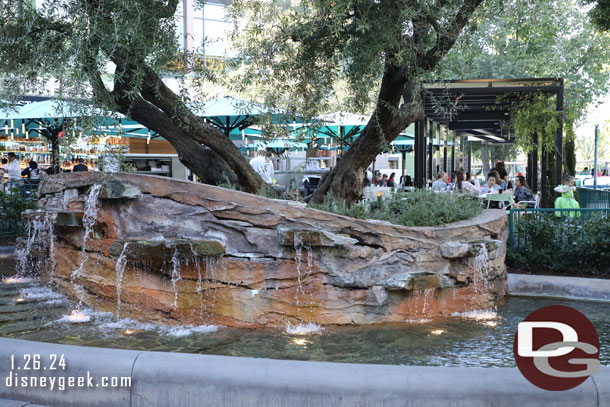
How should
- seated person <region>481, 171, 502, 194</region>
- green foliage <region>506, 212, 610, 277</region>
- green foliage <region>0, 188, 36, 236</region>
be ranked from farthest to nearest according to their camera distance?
1. seated person <region>481, 171, 502, 194</region>
2. green foliage <region>0, 188, 36, 236</region>
3. green foliage <region>506, 212, 610, 277</region>

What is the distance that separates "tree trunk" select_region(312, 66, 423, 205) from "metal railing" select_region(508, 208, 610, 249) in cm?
224

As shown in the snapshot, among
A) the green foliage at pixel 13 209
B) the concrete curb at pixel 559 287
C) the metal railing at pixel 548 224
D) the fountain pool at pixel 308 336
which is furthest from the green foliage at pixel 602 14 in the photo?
the green foliage at pixel 13 209

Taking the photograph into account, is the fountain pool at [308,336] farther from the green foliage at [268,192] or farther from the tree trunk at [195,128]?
the tree trunk at [195,128]

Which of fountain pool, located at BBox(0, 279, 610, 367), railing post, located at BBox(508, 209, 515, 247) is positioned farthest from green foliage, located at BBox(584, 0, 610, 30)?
fountain pool, located at BBox(0, 279, 610, 367)

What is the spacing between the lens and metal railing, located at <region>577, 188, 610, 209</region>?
12844 millimetres

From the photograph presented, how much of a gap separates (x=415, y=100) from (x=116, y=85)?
402 centimetres

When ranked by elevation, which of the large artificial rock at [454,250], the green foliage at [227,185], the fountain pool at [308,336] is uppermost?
the green foliage at [227,185]

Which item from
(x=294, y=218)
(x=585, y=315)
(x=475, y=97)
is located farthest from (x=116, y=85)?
(x=475, y=97)

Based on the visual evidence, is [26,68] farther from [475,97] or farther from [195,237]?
[475,97]

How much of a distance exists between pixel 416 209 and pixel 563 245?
9.10 ft

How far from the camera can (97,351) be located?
13.9ft

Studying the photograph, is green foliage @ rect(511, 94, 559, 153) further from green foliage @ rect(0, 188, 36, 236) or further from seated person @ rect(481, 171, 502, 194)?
green foliage @ rect(0, 188, 36, 236)

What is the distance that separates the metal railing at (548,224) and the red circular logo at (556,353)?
9.46 ft

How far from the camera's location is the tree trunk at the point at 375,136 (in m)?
8.65
